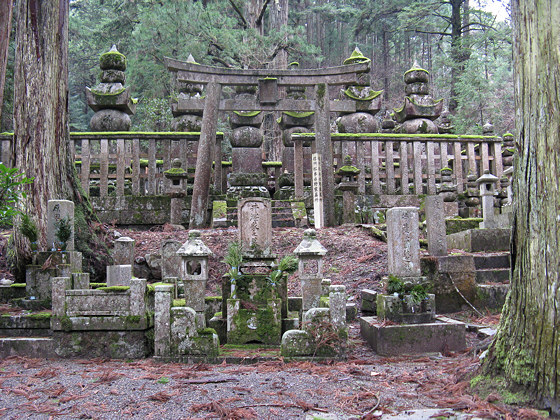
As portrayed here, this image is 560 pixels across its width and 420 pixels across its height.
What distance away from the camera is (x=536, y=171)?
3.62 meters

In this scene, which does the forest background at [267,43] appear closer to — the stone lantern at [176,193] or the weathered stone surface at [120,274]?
the stone lantern at [176,193]

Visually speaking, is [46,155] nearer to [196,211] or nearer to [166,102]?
[196,211]

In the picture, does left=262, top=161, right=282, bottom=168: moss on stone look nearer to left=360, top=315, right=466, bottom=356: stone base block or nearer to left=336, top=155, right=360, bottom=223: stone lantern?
left=336, top=155, right=360, bottom=223: stone lantern

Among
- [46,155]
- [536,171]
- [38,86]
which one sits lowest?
[536,171]

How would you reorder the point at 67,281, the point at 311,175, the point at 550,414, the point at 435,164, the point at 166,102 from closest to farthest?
the point at 550,414
the point at 67,281
the point at 311,175
the point at 435,164
the point at 166,102

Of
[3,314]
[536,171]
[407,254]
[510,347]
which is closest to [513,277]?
[510,347]

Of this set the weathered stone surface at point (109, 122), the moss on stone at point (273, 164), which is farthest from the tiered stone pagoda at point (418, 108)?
the weathered stone surface at point (109, 122)

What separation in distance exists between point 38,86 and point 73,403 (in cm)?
580

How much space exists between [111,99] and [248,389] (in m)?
11.9

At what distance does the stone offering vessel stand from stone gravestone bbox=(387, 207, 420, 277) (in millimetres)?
9977

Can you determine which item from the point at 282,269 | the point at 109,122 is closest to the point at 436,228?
the point at 282,269

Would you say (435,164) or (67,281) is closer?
(67,281)

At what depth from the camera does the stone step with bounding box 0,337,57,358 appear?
5652mm

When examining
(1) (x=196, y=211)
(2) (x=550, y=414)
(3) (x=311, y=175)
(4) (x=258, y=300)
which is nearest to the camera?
(2) (x=550, y=414)
